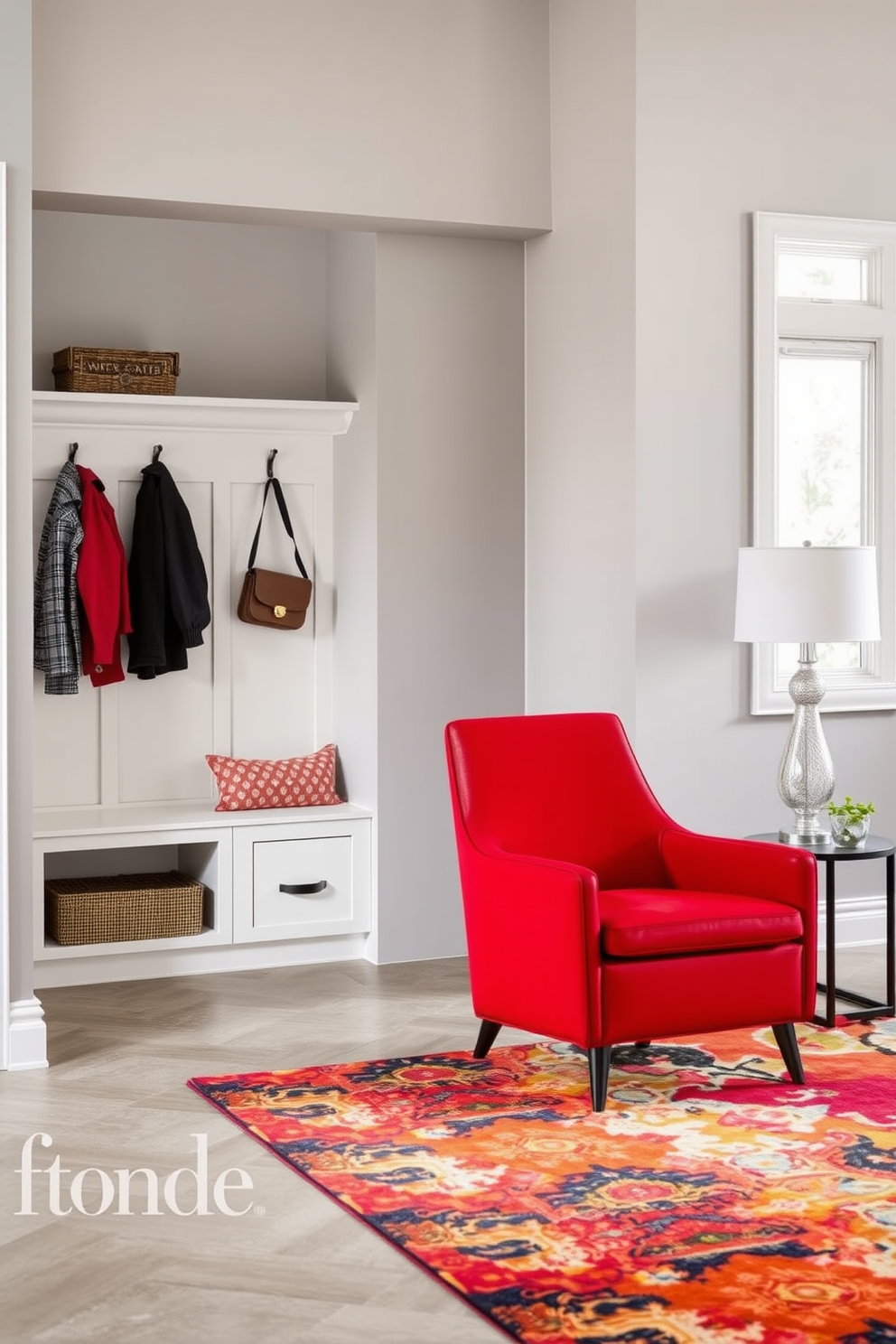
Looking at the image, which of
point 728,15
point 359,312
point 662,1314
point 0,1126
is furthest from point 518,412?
point 662,1314

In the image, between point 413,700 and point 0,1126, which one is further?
point 413,700

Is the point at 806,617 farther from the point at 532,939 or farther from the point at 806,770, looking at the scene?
the point at 532,939

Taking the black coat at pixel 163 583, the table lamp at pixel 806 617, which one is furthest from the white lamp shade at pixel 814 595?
the black coat at pixel 163 583

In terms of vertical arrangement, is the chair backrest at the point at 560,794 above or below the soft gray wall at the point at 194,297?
below

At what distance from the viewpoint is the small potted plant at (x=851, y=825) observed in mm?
4355

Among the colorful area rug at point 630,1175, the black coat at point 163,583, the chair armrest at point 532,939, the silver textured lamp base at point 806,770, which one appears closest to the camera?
the colorful area rug at point 630,1175

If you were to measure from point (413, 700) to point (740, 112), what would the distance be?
211cm

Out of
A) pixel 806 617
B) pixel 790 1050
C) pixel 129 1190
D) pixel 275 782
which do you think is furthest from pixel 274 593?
pixel 129 1190

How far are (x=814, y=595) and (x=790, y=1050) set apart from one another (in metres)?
1.24

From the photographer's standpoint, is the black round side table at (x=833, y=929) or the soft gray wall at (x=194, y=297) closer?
the black round side table at (x=833, y=929)

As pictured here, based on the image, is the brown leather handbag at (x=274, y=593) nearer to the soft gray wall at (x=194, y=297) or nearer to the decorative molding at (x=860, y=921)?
the soft gray wall at (x=194, y=297)

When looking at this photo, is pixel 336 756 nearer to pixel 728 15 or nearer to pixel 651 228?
pixel 651 228

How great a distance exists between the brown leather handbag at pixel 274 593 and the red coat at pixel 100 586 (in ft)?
1.42

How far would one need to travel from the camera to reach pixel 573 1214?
2947 mm
